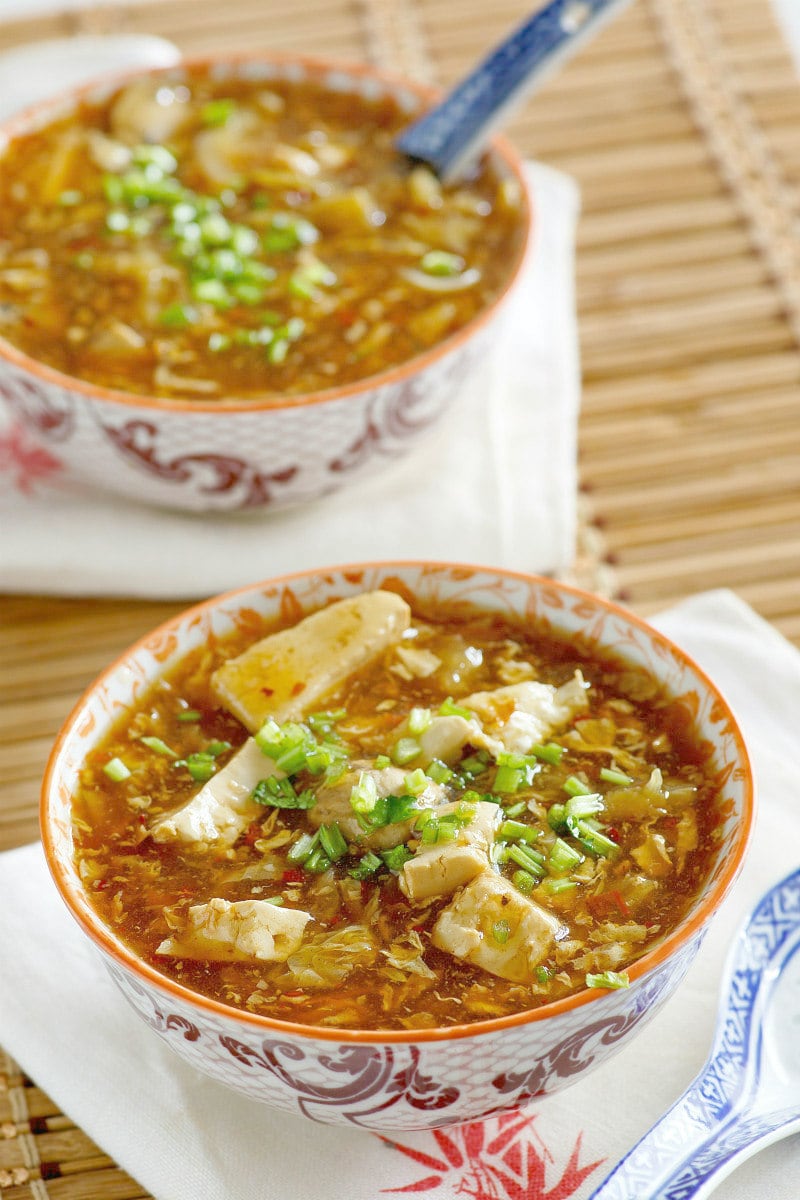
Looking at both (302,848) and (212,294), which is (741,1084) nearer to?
(302,848)

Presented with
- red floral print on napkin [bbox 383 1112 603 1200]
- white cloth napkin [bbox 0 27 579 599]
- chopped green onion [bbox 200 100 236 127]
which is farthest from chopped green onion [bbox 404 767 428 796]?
→ chopped green onion [bbox 200 100 236 127]

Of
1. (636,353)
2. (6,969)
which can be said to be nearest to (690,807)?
(6,969)

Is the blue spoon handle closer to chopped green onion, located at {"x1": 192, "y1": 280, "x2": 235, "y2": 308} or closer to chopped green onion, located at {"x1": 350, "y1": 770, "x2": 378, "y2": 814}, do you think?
chopped green onion, located at {"x1": 192, "y1": 280, "x2": 235, "y2": 308}

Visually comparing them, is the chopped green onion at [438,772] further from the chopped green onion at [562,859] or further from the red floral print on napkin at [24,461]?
the red floral print on napkin at [24,461]

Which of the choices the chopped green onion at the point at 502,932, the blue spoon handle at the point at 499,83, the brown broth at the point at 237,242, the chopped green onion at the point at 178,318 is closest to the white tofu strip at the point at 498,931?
the chopped green onion at the point at 502,932

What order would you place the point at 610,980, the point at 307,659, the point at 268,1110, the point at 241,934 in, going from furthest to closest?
the point at 307,659
the point at 268,1110
the point at 241,934
the point at 610,980

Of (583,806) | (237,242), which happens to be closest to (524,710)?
(583,806)
